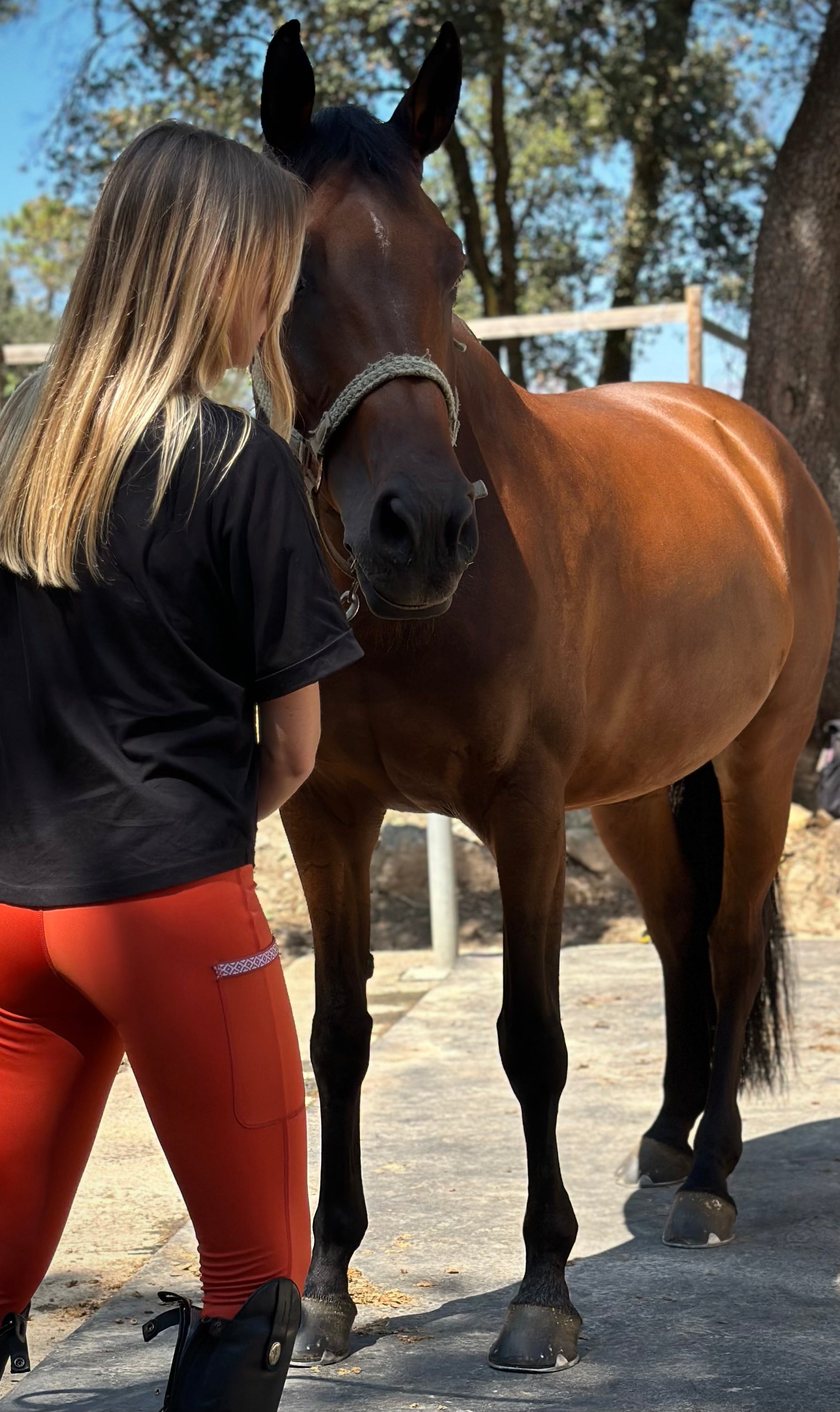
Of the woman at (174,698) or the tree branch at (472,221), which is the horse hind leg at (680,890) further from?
the tree branch at (472,221)

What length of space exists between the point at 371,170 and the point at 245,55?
935 cm

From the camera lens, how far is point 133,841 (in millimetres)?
1493

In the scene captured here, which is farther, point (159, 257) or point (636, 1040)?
point (636, 1040)

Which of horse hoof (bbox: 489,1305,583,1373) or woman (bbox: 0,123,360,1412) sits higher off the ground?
woman (bbox: 0,123,360,1412)

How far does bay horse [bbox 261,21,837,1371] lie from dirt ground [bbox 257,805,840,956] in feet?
10.3

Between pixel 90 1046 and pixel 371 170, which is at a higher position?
pixel 371 170

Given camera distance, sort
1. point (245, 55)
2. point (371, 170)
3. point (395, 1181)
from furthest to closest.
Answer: point (245, 55), point (395, 1181), point (371, 170)

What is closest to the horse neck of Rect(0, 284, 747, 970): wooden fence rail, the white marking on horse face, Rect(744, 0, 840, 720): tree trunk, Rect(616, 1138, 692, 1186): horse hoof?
the white marking on horse face

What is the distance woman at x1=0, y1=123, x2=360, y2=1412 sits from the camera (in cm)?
150

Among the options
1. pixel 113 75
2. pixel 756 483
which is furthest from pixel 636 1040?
pixel 113 75

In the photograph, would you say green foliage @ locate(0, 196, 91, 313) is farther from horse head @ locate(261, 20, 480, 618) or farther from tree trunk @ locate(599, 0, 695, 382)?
horse head @ locate(261, 20, 480, 618)

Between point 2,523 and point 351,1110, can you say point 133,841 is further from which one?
point 351,1110

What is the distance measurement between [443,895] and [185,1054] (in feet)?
14.3

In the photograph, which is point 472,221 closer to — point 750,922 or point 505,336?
point 505,336
